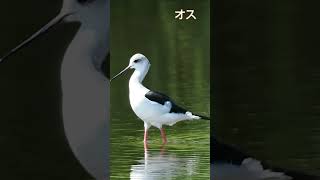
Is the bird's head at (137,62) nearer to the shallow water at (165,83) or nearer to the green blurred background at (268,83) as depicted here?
the shallow water at (165,83)

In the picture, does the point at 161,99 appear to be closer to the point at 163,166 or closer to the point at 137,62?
the point at 137,62

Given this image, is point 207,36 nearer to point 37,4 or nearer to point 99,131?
point 99,131

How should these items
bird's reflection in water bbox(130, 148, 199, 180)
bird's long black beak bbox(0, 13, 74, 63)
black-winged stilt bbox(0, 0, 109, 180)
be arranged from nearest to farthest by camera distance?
1. bird's reflection in water bbox(130, 148, 199, 180)
2. black-winged stilt bbox(0, 0, 109, 180)
3. bird's long black beak bbox(0, 13, 74, 63)

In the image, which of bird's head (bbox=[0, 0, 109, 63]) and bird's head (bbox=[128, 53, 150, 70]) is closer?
bird's head (bbox=[128, 53, 150, 70])

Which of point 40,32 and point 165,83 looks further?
point 40,32

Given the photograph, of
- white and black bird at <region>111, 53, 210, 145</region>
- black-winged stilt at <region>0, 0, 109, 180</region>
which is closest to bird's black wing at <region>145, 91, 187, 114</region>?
white and black bird at <region>111, 53, 210, 145</region>

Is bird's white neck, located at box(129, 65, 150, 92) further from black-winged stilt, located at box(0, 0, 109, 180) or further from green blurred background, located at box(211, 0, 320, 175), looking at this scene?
green blurred background, located at box(211, 0, 320, 175)

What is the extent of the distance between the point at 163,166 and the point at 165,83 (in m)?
0.49

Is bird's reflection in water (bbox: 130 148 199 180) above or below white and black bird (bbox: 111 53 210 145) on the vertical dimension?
below

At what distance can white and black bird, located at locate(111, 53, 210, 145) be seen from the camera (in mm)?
3584

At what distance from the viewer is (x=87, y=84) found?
3.74 metres

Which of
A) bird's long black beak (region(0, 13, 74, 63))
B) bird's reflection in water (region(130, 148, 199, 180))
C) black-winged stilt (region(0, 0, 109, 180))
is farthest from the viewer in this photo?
bird's long black beak (region(0, 13, 74, 63))

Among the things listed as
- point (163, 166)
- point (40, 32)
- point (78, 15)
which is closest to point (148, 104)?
point (163, 166)

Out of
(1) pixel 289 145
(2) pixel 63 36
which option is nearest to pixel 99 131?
(2) pixel 63 36
